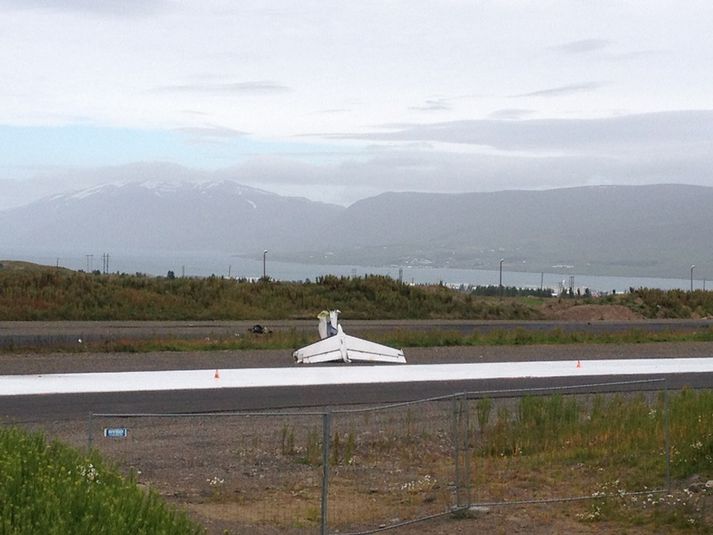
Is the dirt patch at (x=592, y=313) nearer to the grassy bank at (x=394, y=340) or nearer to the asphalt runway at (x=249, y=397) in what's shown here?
the grassy bank at (x=394, y=340)

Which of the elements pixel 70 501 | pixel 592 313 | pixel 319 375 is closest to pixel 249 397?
pixel 319 375

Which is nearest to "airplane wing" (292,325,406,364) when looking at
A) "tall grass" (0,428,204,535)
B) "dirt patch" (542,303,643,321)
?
"tall grass" (0,428,204,535)

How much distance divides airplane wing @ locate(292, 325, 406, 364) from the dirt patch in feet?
80.6

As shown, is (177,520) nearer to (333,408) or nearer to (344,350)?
(333,408)

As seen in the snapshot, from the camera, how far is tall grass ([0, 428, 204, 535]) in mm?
7137

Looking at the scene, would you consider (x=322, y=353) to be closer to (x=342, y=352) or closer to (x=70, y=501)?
(x=342, y=352)

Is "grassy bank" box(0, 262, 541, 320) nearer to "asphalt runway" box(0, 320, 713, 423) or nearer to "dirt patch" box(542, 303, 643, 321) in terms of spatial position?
"dirt patch" box(542, 303, 643, 321)

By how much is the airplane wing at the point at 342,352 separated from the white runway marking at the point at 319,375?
92 centimetres

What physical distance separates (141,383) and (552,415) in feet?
28.3

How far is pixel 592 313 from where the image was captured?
4956cm

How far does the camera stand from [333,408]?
59.5 feet

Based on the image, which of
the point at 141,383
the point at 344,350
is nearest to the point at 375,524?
the point at 141,383

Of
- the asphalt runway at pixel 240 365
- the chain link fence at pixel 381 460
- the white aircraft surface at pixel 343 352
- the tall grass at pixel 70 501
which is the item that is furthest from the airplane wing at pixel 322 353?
the tall grass at pixel 70 501

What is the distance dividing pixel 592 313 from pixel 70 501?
145ft
